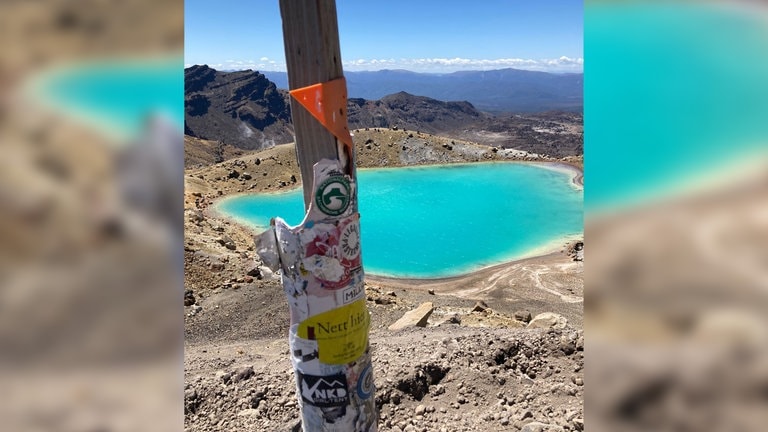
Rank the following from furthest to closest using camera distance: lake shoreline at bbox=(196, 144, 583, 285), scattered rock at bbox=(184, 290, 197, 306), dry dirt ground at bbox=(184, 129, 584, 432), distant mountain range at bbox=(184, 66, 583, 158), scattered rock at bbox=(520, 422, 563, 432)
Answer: distant mountain range at bbox=(184, 66, 583, 158) < lake shoreline at bbox=(196, 144, 583, 285) < scattered rock at bbox=(184, 290, 197, 306) < dry dirt ground at bbox=(184, 129, 584, 432) < scattered rock at bbox=(520, 422, 563, 432)

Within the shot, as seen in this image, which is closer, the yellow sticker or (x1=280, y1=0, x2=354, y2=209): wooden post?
(x1=280, y1=0, x2=354, y2=209): wooden post

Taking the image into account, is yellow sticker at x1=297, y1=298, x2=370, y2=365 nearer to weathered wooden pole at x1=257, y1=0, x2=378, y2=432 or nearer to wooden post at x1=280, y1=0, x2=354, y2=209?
weathered wooden pole at x1=257, y1=0, x2=378, y2=432

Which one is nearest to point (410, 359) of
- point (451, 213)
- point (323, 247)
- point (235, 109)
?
point (323, 247)

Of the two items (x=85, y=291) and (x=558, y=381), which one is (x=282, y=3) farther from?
(x=558, y=381)

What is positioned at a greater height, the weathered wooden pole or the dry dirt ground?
the weathered wooden pole

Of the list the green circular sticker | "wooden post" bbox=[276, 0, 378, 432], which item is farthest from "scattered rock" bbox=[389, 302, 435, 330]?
the green circular sticker

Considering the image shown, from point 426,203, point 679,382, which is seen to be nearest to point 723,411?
point 679,382
